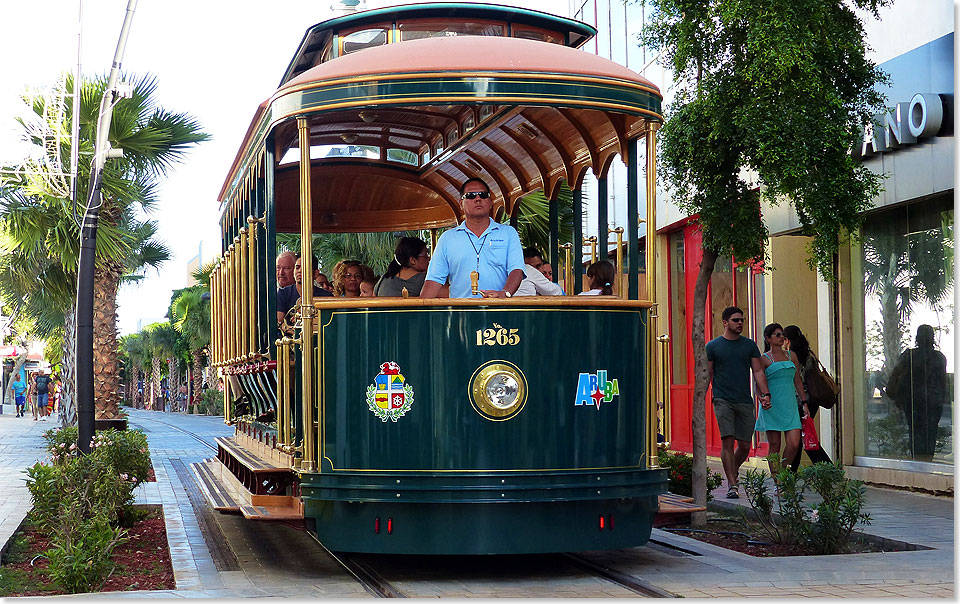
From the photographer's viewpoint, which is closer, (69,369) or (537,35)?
(537,35)

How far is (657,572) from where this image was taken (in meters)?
8.32

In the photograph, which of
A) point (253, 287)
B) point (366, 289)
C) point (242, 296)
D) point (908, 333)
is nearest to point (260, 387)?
point (253, 287)

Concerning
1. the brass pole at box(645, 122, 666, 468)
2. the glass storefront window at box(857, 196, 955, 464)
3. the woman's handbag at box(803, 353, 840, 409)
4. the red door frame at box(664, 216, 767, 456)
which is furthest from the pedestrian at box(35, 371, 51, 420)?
the brass pole at box(645, 122, 666, 468)

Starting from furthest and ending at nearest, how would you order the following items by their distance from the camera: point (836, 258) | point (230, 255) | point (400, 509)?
point (836, 258), point (230, 255), point (400, 509)

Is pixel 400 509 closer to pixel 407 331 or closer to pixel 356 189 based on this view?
pixel 407 331

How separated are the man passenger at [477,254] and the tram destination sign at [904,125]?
4.87 m

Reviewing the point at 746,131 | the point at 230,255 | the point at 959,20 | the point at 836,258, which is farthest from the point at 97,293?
the point at 959,20

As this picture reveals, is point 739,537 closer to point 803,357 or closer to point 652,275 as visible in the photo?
point 652,275

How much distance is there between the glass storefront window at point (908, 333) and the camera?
1264 cm

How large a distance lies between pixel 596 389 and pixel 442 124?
12.7ft

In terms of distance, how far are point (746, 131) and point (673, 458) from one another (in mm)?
3155

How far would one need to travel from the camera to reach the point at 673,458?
1166 centimetres

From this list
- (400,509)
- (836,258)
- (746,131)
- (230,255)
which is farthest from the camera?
(836,258)

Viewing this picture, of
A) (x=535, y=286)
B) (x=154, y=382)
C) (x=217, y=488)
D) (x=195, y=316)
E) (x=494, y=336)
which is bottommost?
(x=217, y=488)
